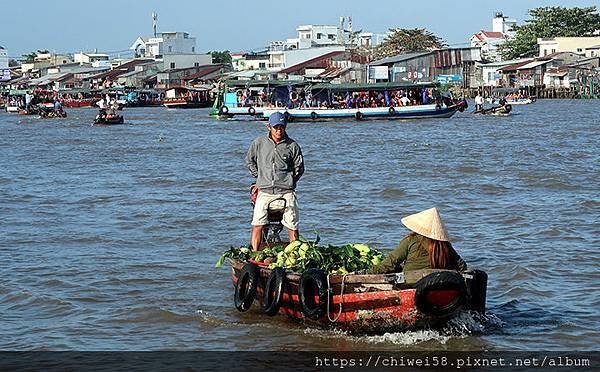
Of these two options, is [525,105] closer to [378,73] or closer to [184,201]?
[378,73]

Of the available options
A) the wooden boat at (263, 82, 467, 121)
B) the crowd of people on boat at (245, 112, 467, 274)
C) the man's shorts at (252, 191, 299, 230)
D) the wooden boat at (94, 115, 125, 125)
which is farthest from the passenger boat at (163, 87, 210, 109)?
the man's shorts at (252, 191, 299, 230)

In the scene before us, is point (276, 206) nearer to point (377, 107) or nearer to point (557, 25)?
point (377, 107)

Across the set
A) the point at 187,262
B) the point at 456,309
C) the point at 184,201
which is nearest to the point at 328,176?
the point at 184,201

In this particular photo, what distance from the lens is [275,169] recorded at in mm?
8383

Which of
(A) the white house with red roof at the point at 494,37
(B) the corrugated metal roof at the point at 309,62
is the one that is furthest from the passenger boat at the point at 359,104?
(A) the white house with red roof at the point at 494,37

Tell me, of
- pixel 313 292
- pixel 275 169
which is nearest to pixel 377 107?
pixel 275 169

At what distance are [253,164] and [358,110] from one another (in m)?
33.6

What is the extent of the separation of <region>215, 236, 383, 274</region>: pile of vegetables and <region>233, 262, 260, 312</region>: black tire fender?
14 cm

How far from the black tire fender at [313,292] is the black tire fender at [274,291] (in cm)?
23

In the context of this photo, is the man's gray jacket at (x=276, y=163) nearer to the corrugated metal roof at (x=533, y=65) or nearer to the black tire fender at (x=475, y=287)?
the black tire fender at (x=475, y=287)

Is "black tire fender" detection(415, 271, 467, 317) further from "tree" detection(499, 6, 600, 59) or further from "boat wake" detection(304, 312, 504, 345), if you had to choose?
"tree" detection(499, 6, 600, 59)

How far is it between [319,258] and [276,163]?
1064 millimetres

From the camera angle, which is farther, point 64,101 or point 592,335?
point 64,101

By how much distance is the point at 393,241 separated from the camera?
11.8 meters
